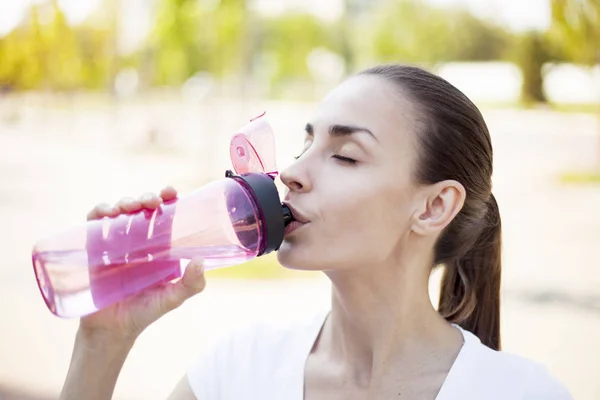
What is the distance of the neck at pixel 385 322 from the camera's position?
3.83 feet

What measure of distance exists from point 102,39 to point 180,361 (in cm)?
994

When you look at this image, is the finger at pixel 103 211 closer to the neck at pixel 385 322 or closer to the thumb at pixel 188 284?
the thumb at pixel 188 284

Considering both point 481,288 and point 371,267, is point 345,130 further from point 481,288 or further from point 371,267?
point 481,288

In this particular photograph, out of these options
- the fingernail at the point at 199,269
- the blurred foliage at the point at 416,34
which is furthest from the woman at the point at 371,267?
the blurred foliage at the point at 416,34

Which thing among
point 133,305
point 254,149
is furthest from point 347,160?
point 133,305

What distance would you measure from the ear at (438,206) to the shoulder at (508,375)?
0.21 meters

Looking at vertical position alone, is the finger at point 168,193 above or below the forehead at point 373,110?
below

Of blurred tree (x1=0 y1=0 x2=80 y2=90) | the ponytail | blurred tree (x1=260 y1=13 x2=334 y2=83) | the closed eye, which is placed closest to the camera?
the closed eye

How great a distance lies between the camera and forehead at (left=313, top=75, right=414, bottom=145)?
111cm

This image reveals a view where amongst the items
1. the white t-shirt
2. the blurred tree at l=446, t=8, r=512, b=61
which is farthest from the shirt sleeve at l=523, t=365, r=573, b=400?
the blurred tree at l=446, t=8, r=512, b=61

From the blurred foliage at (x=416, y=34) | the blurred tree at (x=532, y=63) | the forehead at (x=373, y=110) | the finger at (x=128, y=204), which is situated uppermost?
the forehead at (x=373, y=110)

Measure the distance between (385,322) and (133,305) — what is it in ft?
1.33

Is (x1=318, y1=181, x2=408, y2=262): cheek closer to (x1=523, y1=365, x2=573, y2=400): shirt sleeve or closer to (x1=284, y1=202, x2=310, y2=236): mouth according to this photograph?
(x1=284, y1=202, x2=310, y2=236): mouth

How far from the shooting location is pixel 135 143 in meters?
13.2
